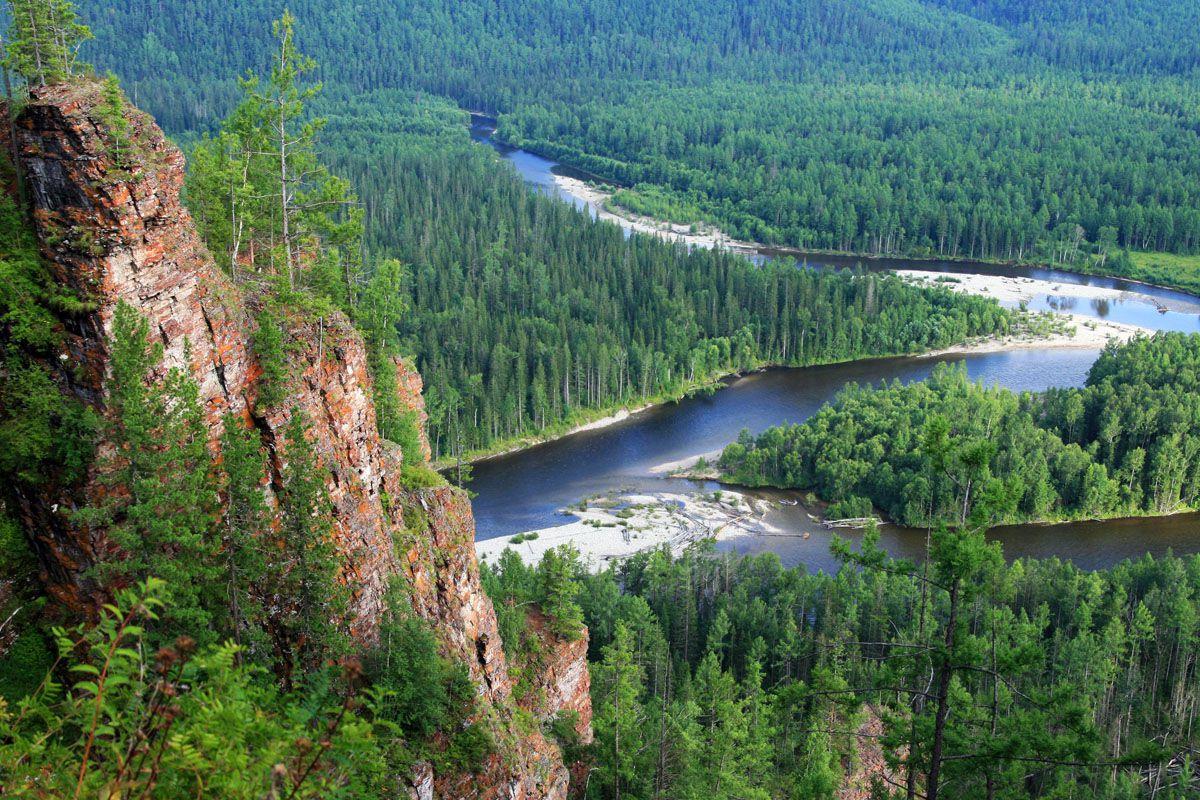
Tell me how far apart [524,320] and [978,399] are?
161ft

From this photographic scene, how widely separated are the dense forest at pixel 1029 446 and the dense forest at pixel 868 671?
1732 cm

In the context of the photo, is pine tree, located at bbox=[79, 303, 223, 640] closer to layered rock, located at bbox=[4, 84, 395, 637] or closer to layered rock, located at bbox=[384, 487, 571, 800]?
layered rock, located at bbox=[4, 84, 395, 637]

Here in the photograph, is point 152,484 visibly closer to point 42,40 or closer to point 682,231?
point 42,40

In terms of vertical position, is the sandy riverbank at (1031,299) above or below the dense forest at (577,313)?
below

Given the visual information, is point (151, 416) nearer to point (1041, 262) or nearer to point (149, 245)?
point (149, 245)

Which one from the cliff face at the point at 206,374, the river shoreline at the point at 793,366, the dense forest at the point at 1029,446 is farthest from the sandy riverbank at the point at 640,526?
the cliff face at the point at 206,374

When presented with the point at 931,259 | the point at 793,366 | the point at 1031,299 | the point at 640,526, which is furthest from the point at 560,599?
the point at 931,259

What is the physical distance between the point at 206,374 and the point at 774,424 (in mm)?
88558

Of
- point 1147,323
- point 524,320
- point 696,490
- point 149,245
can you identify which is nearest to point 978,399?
point 696,490

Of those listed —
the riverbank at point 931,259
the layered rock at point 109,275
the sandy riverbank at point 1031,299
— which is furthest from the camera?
the riverbank at point 931,259

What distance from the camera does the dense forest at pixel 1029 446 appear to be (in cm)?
8775

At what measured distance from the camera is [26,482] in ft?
75.3

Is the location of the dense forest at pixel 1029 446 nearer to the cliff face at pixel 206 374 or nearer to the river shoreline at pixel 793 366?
the river shoreline at pixel 793 366

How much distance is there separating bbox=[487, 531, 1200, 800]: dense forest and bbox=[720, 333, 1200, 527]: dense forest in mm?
17316
